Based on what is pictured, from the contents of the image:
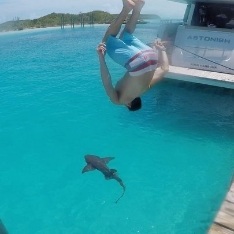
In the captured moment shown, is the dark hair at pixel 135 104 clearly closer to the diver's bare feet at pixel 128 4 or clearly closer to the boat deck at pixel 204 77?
the diver's bare feet at pixel 128 4

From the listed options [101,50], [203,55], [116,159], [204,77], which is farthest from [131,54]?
[203,55]

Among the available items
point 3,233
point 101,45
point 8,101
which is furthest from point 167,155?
point 8,101

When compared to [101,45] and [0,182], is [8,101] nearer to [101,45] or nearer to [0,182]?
[0,182]

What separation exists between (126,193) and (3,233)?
5.74 m

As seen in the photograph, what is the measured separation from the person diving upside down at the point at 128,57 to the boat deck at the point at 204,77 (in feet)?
49.9

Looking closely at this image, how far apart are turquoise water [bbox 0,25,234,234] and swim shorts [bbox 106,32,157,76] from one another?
6.62 metres

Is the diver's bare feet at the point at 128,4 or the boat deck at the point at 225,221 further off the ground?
the diver's bare feet at the point at 128,4

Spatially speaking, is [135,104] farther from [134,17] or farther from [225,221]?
[225,221]

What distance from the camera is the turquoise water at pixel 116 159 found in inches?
364

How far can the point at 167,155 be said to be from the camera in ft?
40.2

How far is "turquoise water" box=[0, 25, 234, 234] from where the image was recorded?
9242mm

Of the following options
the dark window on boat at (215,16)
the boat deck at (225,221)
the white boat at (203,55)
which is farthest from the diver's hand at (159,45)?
the dark window on boat at (215,16)

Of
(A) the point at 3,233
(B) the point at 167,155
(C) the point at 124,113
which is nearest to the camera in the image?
(A) the point at 3,233

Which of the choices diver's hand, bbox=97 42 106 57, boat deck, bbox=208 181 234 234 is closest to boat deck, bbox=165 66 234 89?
boat deck, bbox=208 181 234 234
